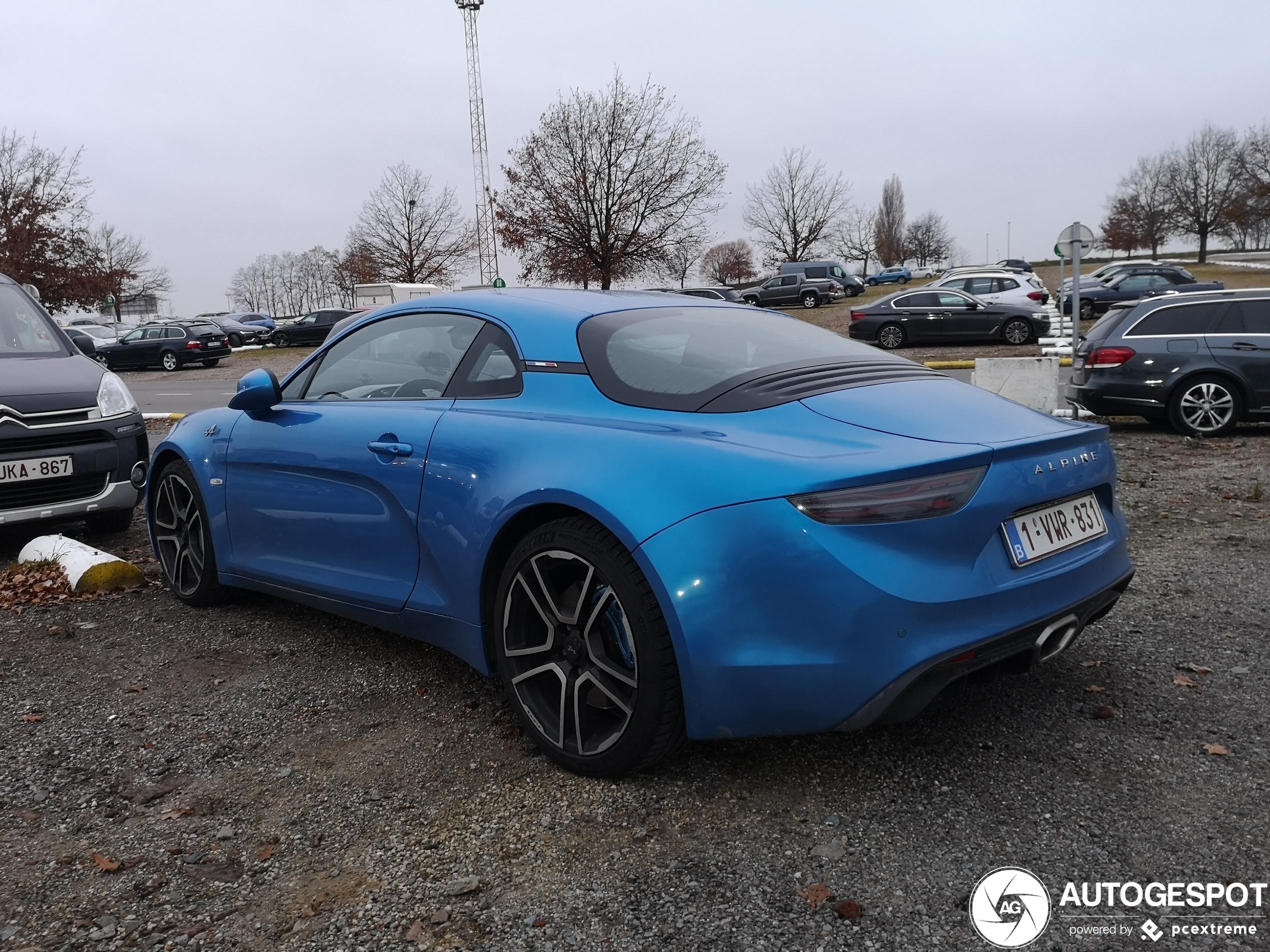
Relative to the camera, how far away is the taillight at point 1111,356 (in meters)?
9.96

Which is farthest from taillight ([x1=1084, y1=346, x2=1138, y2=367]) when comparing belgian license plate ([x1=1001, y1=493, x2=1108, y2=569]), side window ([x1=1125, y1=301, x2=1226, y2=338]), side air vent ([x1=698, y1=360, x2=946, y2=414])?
belgian license plate ([x1=1001, y1=493, x2=1108, y2=569])

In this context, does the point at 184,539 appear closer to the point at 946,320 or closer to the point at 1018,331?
the point at 946,320

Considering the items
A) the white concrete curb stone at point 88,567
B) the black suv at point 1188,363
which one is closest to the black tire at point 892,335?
the black suv at point 1188,363

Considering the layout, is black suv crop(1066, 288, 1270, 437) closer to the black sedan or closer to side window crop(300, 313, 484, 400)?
side window crop(300, 313, 484, 400)

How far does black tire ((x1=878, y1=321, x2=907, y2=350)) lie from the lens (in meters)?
23.2

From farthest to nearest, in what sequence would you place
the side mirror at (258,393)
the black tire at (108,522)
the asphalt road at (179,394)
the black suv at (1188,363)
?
the asphalt road at (179,394) → the black suv at (1188,363) → the black tire at (108,522) → the side mirror at (258,393)

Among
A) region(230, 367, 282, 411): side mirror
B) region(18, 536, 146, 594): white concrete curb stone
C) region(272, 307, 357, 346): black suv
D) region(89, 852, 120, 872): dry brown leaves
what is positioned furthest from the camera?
region(272, 307, 357, 346): black suv

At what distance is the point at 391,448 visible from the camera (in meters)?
3.29

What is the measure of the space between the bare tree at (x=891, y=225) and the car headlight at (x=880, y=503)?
91.0 m

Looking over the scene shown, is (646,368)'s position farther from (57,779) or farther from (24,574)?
(24,574)

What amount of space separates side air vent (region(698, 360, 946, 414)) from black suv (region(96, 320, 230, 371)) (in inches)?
1191

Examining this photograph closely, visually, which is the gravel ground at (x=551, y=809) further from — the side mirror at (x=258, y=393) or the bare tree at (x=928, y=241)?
the bare tree at (x=928, y=241)

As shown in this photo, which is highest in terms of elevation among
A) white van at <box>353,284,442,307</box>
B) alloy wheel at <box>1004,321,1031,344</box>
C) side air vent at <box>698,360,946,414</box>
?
white van at <box>353,284,442,307</box>

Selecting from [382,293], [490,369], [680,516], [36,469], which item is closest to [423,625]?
[490,369]
